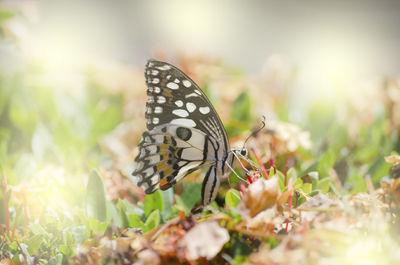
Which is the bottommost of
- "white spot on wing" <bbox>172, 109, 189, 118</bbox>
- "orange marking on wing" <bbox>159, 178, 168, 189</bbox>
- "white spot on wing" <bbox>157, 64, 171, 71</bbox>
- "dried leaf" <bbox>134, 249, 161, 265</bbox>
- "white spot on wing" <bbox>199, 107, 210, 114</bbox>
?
"dried leaf" <bbox>134, 249, 161, 265</bbox>

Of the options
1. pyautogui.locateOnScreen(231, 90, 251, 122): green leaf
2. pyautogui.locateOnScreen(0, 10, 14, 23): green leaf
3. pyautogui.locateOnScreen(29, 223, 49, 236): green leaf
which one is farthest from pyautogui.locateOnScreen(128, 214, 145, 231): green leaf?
pyautogui.locateOnScreen(0, 10, 14, 23): green leaf

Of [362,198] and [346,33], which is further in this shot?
[346,33]

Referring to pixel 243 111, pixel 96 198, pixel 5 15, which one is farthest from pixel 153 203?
pixel 5 15

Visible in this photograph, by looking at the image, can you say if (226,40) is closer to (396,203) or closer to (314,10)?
(314,10)

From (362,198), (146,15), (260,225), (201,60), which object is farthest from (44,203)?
(146,15)

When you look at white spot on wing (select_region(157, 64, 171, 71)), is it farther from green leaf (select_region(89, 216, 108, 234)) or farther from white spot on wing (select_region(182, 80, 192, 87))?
green leaf (select_region(89, 216, 108, 234))

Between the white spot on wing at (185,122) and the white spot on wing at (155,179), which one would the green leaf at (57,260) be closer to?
the white spot on wing at (155,179)
